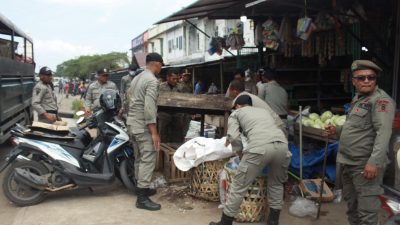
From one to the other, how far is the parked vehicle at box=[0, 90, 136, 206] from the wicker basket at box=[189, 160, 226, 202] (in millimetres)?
918

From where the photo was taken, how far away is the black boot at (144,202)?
490cm

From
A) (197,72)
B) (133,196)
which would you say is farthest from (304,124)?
(197,72)

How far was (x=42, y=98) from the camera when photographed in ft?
22.0

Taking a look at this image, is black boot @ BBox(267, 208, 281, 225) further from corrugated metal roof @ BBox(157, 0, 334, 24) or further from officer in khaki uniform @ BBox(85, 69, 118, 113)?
officer in khaki uniform @ BBox(85, 69, 118, 113)

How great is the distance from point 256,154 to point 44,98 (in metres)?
4.32

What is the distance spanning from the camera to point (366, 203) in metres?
3.42

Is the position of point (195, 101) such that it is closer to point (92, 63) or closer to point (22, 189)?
point (22, 189)

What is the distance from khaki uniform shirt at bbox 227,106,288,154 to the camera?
3945 mm

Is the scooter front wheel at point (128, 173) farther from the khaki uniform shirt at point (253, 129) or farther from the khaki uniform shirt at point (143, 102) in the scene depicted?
the khaki uniform shirt at point (253, 129)

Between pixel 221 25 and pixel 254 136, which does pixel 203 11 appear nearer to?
pixel 254 136

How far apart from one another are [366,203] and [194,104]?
2.82 m

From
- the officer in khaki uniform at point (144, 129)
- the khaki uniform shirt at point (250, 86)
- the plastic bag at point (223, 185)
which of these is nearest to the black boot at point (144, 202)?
the officer in khaki uniform at point (144, 129)

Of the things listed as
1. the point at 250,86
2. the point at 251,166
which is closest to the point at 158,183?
the point at 251,166

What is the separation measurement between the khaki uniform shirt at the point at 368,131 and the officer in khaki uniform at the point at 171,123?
4057 mm
